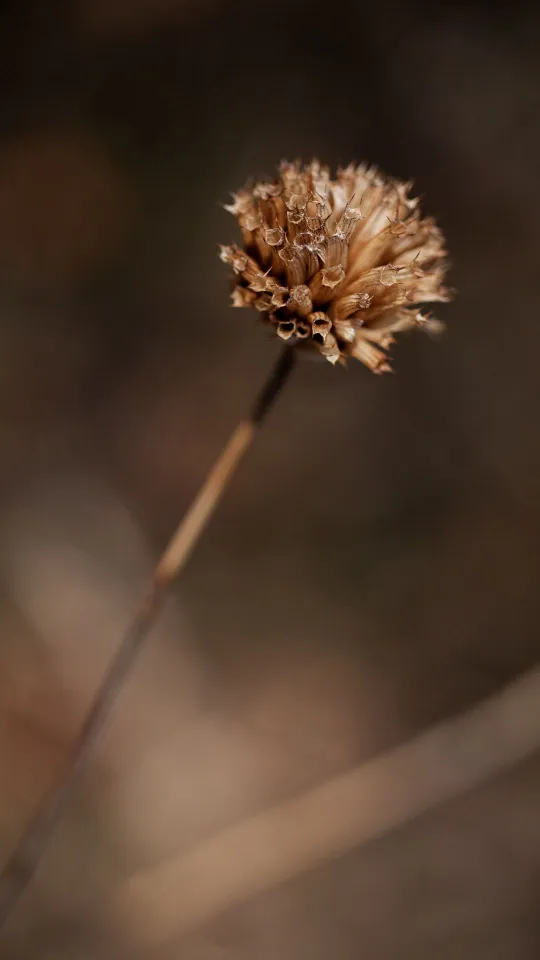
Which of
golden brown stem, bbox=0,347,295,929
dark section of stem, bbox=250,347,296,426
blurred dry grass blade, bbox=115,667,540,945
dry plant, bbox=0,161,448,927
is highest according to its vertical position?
dry plant, bbox=0,161,448,927

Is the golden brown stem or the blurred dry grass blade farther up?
the golden brown stem

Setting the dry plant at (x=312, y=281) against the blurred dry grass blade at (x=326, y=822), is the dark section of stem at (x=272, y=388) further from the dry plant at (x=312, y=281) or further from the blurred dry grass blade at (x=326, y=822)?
the blurred dry grass blade at (x=326, y=822)

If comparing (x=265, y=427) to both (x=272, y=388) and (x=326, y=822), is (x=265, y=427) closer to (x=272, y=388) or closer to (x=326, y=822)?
(x=326, y=822)

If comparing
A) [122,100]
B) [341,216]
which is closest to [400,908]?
[341,216]

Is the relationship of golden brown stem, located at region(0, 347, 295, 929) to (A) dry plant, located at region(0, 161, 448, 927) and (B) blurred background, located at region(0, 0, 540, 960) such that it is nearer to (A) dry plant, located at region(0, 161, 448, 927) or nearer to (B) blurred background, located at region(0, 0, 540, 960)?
(A) dry plant, located at region(0, 161, 448, 927)

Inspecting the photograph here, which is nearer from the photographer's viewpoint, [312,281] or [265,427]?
[312,281]

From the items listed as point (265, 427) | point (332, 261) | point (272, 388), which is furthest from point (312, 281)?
point (265, 427)

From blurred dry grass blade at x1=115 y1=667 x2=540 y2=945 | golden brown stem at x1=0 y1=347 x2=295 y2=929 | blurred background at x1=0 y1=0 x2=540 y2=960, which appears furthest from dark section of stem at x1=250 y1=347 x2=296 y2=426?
blurred background at x1=0 y1=0 x2=540 y2=960
